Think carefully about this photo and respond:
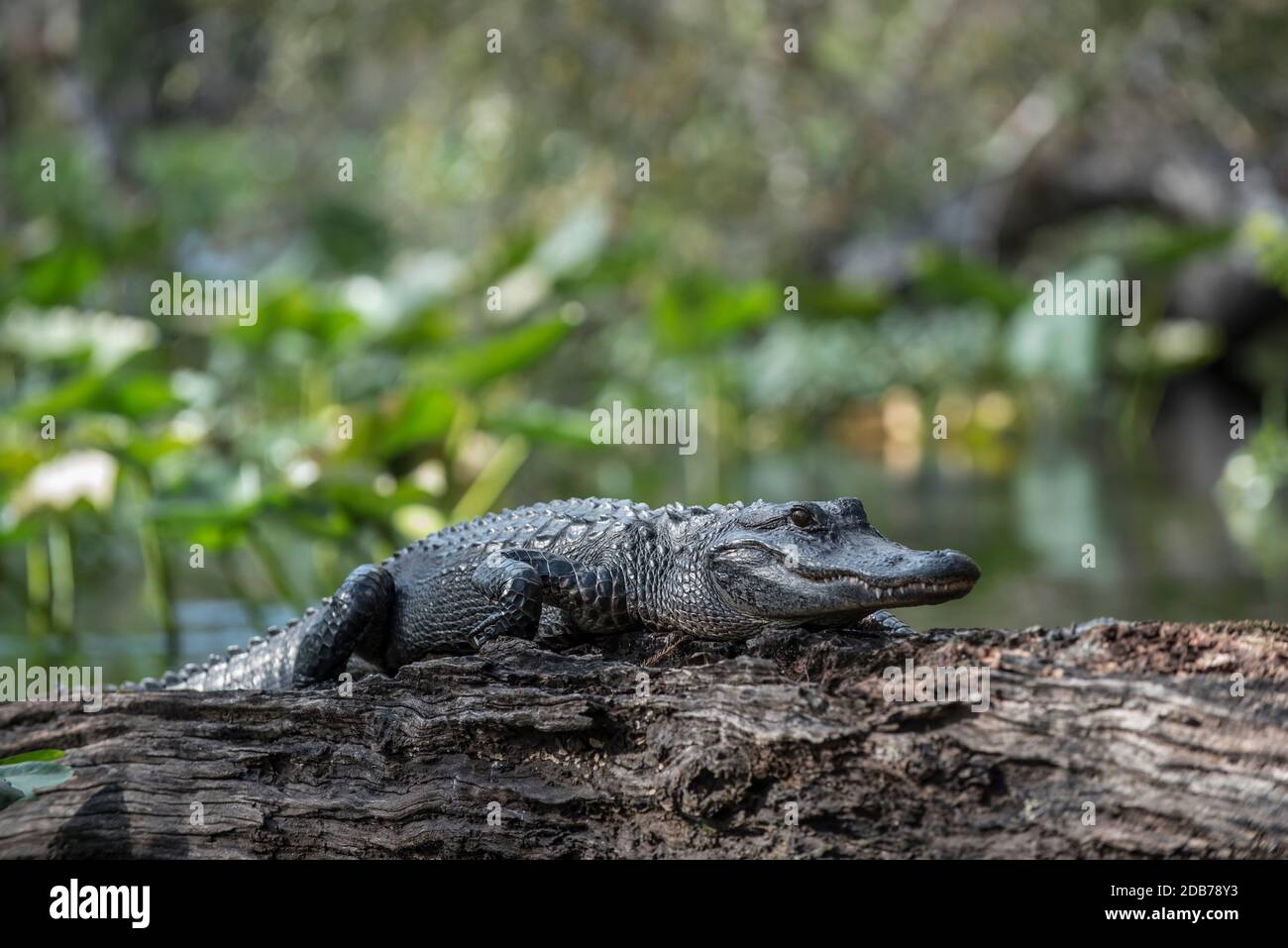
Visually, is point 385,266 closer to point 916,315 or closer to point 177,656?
point 916,315

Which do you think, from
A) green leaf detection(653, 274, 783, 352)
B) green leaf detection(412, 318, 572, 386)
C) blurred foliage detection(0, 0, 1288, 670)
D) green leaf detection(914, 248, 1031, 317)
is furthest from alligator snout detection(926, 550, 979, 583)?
green leaf detection(914, 248, 1031, 317)

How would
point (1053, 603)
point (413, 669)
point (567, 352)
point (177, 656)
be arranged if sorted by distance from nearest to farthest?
point (413, 669) → point (177, 656) → point (1053, 603) → point (567, 352)

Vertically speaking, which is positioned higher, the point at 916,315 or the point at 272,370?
the point at 916,315

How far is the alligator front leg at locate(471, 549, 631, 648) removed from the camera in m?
3.36

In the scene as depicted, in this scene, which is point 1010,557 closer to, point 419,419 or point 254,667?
point 419,419

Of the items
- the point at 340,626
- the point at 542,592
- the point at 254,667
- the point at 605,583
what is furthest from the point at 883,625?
the point at 254,667

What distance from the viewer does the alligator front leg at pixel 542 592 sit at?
11.0ft

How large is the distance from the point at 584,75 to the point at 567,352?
3926 millimetres

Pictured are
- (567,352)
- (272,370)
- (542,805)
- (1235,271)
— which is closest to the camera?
(542,805)

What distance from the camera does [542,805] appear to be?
9.50 ft

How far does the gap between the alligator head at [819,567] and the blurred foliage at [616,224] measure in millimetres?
4574

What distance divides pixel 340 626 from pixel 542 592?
0.59 metres

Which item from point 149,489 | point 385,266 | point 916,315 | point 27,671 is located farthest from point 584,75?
point 27,671

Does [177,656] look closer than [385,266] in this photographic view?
Yes
